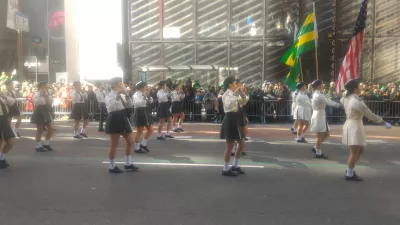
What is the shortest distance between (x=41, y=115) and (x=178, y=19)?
14.7m

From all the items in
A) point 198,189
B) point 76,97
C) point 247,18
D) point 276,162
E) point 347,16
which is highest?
point 247,18

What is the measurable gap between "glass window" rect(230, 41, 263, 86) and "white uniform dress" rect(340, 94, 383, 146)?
633 inches

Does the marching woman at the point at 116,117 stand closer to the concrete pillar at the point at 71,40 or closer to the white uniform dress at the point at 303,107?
the white uniform dress at the point at 303,107

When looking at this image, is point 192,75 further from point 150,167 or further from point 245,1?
point 150,167

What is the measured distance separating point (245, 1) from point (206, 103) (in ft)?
25.5

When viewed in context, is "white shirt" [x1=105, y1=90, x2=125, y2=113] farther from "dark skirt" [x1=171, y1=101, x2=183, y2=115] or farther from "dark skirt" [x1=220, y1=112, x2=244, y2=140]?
"dark skirt" [x1=171, y1=101, x2=183, y2=115]

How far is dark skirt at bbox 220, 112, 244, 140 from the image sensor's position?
767 cm

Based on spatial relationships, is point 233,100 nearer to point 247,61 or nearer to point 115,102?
point 115,102

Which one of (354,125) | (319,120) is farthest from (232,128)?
(319,120)

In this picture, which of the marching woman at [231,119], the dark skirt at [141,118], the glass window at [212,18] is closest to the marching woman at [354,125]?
the marching woman at [231,119]

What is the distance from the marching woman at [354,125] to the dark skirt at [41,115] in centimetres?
679

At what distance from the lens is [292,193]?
21.3 feet

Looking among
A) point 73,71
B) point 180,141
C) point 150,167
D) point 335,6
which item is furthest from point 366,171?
point 73,71

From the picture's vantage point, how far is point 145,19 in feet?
79.7
